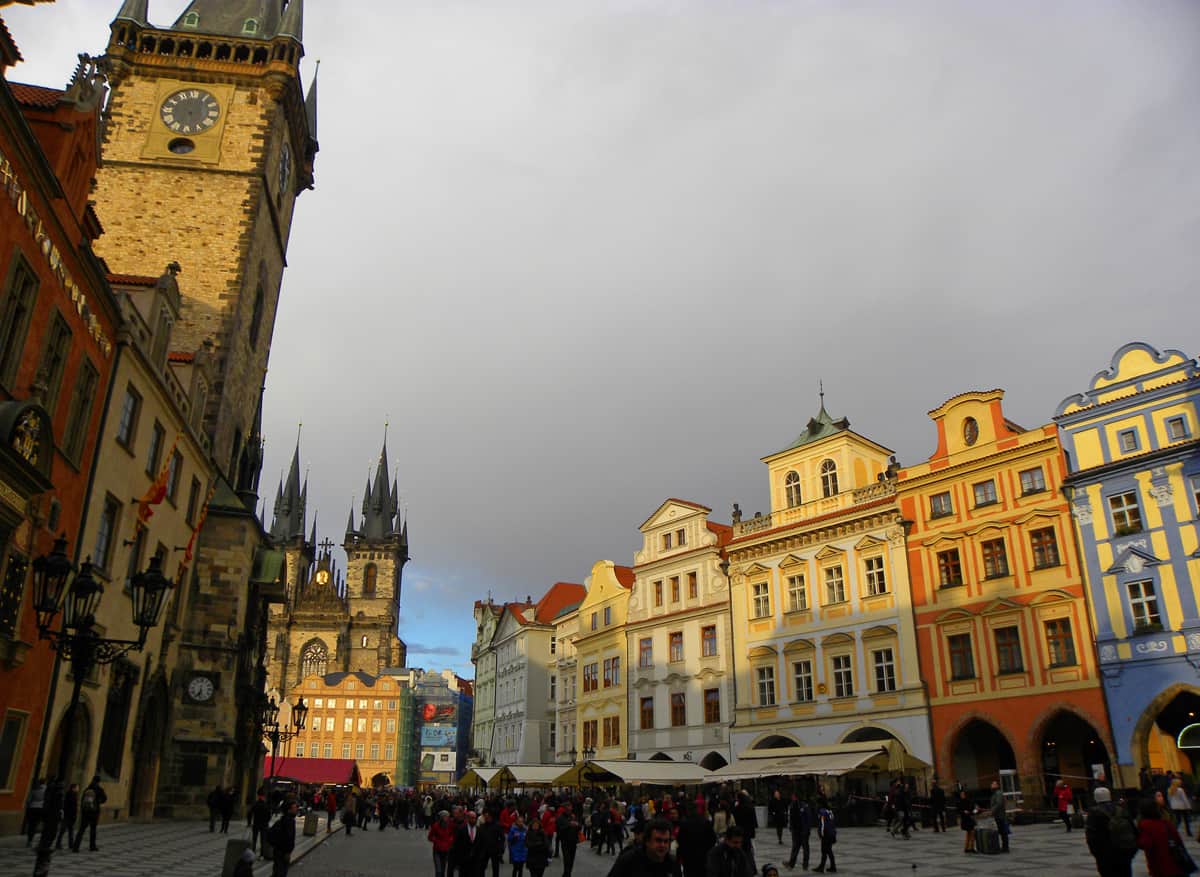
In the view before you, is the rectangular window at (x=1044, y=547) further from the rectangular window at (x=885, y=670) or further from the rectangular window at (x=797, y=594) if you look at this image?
the rectangular window at (x=797, y=594)

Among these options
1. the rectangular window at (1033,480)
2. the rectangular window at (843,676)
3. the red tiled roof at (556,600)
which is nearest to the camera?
the rectangular window at (1033,480)

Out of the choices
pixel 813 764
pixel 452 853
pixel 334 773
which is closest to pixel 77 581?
pixel 452 853

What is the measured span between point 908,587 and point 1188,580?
916cm

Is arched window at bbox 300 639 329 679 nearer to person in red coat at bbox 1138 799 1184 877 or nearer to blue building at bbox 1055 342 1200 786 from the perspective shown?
blue building at bbox 1055 342 1200 786

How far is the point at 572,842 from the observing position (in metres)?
16.7

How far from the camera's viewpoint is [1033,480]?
30406mm

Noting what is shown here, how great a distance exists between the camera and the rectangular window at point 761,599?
38.1 m

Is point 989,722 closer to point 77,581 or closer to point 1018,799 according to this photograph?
point 1018,799

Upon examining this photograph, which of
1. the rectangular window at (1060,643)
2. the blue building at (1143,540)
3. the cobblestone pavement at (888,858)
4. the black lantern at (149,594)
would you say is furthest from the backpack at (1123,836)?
the rectangular window at (1060,643)

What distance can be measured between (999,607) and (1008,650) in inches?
55.8

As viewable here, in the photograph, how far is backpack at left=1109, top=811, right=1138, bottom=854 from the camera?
9234 mm

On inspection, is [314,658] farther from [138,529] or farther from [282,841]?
[282,841]

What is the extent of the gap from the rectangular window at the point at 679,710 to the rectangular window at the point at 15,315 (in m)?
31.7

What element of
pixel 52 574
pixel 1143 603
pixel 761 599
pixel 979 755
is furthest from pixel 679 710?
pixel 52 574
